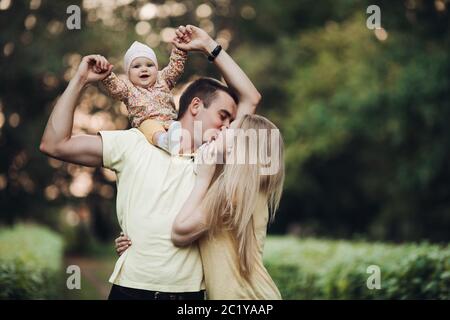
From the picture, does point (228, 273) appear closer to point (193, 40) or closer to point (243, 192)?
point (243, 192)

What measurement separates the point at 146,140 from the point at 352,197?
23.8m

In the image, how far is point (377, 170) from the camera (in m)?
24.4

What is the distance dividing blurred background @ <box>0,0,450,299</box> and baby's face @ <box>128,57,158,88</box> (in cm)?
440

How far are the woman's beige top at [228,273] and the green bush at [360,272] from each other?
2.41m

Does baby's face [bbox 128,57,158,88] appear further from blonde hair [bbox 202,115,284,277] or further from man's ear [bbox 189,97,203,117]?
blonde hair [bbox 202,115,284,277]

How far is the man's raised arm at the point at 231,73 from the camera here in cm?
365

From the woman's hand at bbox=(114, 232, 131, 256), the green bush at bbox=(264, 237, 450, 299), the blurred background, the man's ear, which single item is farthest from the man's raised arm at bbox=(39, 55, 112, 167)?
the blurred background

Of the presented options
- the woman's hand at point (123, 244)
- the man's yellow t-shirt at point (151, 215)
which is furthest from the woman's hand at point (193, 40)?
the woman's hand at point (123, 244)

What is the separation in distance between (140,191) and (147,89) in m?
0.88

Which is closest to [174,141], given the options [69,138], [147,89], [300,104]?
[69,138]
